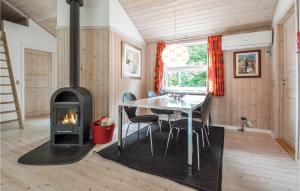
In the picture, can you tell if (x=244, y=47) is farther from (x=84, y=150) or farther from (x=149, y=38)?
(x=84, y=150)

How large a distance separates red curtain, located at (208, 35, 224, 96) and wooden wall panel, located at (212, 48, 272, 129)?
13 cm

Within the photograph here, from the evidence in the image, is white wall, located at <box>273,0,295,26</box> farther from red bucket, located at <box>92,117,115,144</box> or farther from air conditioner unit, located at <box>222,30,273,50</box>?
red bucket, located at <box>92,117,115,144</box>

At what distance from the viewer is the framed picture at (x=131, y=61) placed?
3.85m

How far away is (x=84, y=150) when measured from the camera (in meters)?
2.52

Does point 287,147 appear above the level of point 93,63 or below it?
below

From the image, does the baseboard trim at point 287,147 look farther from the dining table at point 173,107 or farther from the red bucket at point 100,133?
the red bucket at point 100,133

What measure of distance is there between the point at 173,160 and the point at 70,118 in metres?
1.74

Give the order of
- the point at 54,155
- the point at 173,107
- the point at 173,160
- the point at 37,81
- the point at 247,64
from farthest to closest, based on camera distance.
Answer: the point at 37,81 < the point at 247,64 < the point at 54,155 < the point at 173,160 < the point at 173,107

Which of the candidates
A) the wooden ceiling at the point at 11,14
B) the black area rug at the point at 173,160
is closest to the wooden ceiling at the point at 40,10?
the wooden ceiling at the point at 11,14

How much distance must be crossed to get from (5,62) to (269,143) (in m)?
5.55

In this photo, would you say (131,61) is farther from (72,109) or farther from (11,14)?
(11,14)

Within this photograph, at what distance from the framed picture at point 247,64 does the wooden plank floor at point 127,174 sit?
5.33 ft

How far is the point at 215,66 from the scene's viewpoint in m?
3.92

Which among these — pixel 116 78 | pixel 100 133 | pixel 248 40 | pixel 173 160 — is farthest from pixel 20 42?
pixel 248 40
